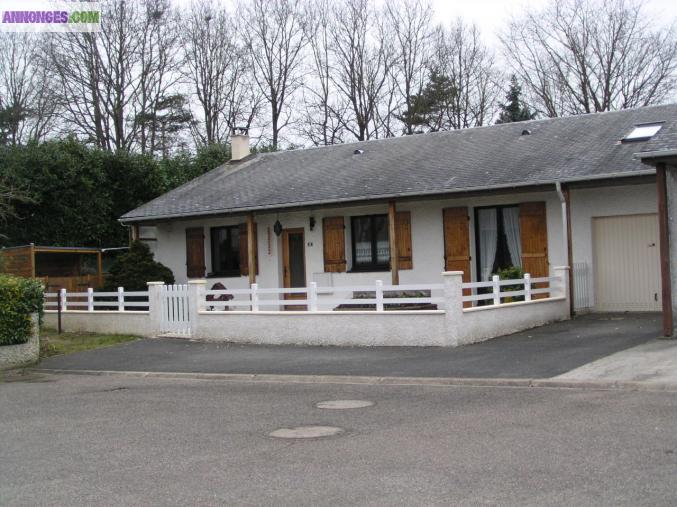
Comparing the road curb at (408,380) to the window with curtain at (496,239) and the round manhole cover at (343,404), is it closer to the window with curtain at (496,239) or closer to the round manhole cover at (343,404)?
→ the round manhole cover at (343,404)

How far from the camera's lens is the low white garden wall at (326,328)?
49.1 feet

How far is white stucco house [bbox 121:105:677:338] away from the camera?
1834 centimetres

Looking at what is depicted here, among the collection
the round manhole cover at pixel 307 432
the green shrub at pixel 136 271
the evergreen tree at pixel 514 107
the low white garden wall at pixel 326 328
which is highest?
the evergreen tree at pixel 514 107

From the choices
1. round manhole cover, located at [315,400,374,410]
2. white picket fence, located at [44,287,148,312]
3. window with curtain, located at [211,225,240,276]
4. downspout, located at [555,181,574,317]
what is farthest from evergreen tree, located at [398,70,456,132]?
round manhole cover, located at [315,400,374,410]

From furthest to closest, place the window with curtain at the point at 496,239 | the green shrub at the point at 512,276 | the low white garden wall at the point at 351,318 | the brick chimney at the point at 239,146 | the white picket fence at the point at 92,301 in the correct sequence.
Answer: the brick chimney at the point at 239,146 < the window with curtain at the point at 496,239 < the white picket fence at the point at 92,301 < the green shrub at the point at 512,276 < the low white garden wall at the point at 351,318

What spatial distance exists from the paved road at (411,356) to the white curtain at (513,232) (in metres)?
2.84

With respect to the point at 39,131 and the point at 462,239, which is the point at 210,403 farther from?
the point at 39,131

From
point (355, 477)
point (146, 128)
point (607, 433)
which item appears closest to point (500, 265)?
point (607, 433)

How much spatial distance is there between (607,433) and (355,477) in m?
2.50

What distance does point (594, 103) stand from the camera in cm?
3647

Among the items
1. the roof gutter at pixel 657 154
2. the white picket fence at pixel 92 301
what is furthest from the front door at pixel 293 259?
the roof gutter at pixel 657 154

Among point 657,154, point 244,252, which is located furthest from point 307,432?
point 244,252

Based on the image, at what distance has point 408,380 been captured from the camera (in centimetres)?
1178

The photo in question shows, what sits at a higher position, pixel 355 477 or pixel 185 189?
pixel 185 189
